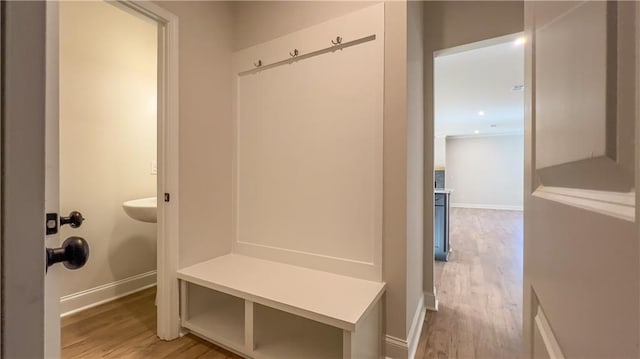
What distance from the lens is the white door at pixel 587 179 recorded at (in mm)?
250

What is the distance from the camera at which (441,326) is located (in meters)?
1.91

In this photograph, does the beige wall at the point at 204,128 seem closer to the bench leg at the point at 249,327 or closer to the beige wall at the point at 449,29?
the bench leg at the point at 249,327

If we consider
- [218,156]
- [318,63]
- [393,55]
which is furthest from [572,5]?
[218,156]

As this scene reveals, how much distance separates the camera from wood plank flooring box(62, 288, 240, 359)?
1590mm

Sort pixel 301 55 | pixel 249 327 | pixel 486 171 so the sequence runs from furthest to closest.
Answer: pixel 486 171 < pixel 301 55 < pixel 249 327

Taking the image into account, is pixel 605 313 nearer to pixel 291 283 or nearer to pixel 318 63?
pixel 291 283

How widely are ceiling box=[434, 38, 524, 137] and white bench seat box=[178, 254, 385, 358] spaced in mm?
2006

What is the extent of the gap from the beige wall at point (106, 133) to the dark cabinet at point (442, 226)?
10.2 ft

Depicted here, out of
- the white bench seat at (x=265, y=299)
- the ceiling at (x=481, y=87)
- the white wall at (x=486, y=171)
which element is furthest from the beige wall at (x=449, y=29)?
the white wall at (x=486, y=171)

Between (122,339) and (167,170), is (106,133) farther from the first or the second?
(122,339)

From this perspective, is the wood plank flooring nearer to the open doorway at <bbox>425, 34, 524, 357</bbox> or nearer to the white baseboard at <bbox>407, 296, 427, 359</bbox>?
the white baseboard at <bbox>407, 296, 427, 359</bbox>

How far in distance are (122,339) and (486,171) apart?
952 centimetres

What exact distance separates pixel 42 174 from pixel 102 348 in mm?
1909

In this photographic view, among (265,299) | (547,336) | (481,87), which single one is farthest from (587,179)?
(481,87)
